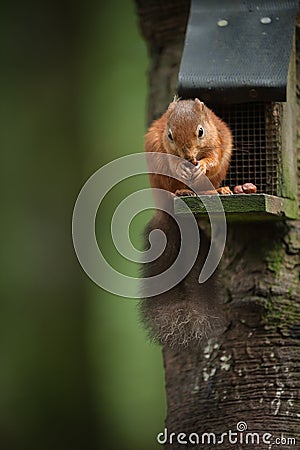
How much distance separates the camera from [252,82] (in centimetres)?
300

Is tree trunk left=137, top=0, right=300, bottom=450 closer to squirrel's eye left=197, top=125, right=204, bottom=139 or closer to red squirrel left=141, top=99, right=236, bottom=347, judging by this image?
red squirrel left=141, top=99, right=236, bottom=347

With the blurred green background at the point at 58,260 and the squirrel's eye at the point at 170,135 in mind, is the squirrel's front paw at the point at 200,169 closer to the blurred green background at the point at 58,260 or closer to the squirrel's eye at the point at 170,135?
the squirrel's eye at the point at 170,135

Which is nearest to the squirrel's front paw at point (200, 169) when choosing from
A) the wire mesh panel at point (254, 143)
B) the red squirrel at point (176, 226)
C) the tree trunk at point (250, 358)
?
the red squirrel at point (176, 226)

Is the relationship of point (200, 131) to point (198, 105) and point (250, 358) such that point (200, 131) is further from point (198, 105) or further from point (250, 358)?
point (250, 358)

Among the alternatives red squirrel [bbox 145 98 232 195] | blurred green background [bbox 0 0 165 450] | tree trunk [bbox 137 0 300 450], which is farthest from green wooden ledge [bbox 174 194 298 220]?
blurred green background [bbox 0 0 165 450]

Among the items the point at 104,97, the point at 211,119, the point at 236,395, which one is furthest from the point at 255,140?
the point at 104,97

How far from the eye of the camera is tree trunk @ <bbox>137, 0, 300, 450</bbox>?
3.08 m

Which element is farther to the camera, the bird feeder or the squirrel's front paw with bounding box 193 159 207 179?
the bird feeder

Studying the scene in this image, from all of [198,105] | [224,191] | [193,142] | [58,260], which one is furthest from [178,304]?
[58,260]

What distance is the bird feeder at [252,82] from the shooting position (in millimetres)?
3029

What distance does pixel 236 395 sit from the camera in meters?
3.15

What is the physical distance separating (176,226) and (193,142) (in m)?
0.28

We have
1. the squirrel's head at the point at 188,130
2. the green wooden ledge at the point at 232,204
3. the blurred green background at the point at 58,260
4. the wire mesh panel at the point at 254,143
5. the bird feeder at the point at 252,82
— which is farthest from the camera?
the blurred green background at the point at 58,260

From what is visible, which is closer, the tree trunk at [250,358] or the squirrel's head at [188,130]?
the squirrel's head at [188,130]
